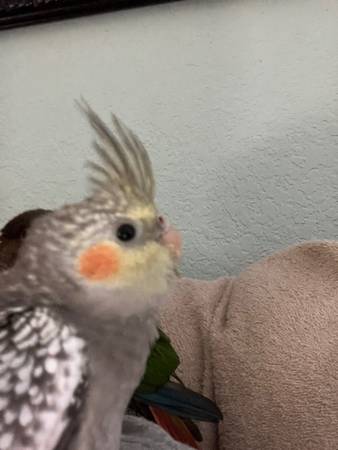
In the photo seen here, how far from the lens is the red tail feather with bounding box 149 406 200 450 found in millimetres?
827

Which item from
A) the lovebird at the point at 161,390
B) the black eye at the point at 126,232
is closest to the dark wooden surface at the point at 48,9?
the lovebird at the point at 161,390

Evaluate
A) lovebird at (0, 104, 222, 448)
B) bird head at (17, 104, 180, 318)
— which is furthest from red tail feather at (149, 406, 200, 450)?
bird head at (17, 104, 180, 318)

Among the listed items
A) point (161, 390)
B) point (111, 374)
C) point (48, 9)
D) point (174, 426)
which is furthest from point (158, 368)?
point (48, 9)

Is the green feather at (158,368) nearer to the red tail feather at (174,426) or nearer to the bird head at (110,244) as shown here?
the red tail feather at (174,426)

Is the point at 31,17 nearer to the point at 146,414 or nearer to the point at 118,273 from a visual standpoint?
the point at 146,414

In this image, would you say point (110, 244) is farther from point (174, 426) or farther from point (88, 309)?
point (174, 426)

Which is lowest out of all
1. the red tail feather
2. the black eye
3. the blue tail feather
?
the red tail feather

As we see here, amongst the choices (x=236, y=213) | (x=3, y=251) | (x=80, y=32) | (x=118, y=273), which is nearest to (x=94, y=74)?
(x=80, y=32)

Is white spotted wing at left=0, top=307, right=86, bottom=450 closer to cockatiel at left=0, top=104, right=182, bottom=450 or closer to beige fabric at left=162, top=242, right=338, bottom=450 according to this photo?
cockatiel at left=0, top=104, right=182, bottom=450

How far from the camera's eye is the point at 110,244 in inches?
18.6

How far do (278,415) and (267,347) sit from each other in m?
0.08

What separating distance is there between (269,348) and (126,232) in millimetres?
397

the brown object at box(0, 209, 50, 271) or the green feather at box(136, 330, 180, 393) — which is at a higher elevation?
the brown object at box(0, 209, 50, 271)

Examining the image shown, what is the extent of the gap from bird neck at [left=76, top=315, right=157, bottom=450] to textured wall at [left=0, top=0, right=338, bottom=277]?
59 centimetres
